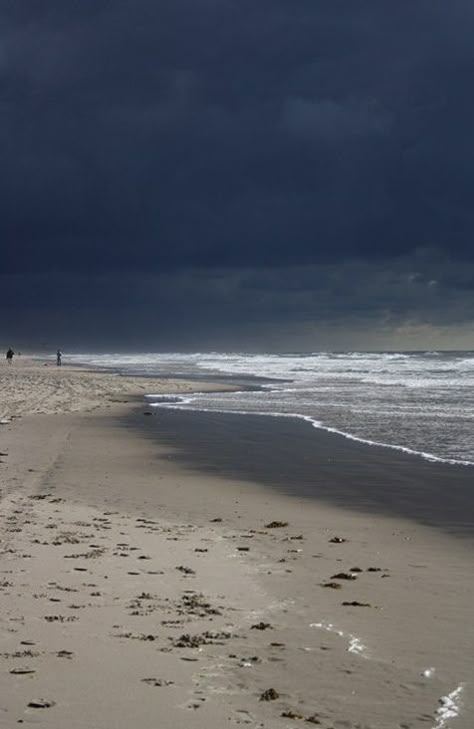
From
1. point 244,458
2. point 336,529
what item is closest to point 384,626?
point 336,529

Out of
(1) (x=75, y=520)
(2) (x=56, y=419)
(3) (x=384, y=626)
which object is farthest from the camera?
(2) (x=56, y=419)

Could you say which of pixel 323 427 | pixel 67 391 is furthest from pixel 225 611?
pixel 67 391

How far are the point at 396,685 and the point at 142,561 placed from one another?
13.3 ft

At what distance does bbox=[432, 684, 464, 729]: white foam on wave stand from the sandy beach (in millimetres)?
14

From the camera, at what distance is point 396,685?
6043 millimetres

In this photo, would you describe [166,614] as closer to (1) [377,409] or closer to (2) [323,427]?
(2) [323,427]

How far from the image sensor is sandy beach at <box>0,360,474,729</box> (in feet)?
18.4

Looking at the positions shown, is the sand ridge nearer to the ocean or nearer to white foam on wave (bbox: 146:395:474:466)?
the ocean

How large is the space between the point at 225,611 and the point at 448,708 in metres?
2.49

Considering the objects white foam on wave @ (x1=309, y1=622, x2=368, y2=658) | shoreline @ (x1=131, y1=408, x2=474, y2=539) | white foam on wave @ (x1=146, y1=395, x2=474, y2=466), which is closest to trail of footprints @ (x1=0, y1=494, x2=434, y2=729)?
white foam on wave @ (x1=309, y1=622, x2=368, y2=658)

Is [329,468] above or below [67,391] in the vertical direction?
below

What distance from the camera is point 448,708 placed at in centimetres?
566

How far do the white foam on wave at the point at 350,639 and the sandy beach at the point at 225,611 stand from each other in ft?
0.08

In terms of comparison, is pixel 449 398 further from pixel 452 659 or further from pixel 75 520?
pixel 452 659
